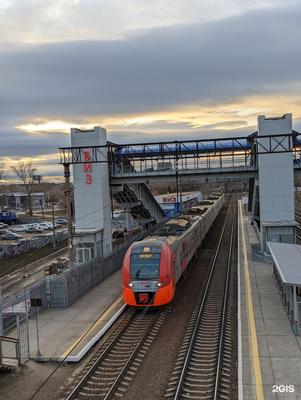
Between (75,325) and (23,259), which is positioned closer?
(75,325)

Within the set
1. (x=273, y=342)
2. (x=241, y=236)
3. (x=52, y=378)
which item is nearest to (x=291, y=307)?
(x=273, y=342)

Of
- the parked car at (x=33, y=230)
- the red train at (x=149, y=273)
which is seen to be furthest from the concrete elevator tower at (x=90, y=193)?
the parked car at (x=33, y=230)

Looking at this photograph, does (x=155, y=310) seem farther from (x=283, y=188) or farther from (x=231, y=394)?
(x=283, y=188)

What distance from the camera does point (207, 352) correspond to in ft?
45.4

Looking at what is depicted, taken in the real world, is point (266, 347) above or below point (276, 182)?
below

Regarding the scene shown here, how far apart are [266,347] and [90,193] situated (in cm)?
1969

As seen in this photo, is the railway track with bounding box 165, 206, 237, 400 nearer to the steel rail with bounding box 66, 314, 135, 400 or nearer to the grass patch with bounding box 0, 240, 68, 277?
the steel rail with bounding box 66, 314, 135, 400

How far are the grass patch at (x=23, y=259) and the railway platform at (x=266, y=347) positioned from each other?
70.4 ft

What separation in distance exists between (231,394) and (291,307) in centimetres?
595

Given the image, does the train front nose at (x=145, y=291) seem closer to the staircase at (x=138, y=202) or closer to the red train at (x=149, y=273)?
the red train at (x=149, y=273)

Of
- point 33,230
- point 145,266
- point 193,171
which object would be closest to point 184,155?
point 193,171

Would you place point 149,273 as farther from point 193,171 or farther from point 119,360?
point 193,171

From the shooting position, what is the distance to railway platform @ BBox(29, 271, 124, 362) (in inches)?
550

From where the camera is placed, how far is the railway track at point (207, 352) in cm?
1116
